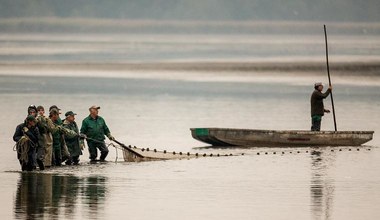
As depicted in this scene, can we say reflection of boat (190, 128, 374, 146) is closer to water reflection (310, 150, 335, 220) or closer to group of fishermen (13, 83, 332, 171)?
water reflection (310, 150, 335, 220)

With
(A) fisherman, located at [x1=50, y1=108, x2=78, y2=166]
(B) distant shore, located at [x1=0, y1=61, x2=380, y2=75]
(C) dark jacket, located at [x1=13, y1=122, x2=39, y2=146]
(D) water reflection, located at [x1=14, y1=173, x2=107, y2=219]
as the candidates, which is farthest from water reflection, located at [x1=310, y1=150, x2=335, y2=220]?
(B) distant shore, located at [x1=0, y1=61, x2=380, y2=75]

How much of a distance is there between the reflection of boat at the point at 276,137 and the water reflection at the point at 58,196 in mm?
10016

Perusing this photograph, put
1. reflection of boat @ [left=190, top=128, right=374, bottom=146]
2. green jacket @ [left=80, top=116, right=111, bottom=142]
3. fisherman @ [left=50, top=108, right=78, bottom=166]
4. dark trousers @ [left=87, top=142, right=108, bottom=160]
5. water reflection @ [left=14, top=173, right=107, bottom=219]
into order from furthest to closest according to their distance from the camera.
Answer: reflection of boat @ [left=190, top=128, right=374, bottom=146]
dark trousers @ [left=87, top=142, right=108, bottom=160]
green jacket @ [left=80, top=116, right=111, bottom=142]
fisherman @ [left=50, top=108, right=78, bottom=166]
water reflection @ [left=14, top=173, right=107, bottom=219]

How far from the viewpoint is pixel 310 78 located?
361ft

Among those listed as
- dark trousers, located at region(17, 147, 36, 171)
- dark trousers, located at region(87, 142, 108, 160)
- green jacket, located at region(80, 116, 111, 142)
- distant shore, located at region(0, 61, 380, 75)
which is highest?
distant shore, located at region(0, 61, 380, 75)

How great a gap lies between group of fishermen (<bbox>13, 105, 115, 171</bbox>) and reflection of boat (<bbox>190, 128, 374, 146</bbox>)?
21.3 ft

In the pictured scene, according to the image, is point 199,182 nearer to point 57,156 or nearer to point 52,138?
point 52,138

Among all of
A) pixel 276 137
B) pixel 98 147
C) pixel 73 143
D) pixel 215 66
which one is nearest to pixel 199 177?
pixel 73 143

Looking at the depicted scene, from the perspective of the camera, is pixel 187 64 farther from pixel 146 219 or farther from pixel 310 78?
pixel 146 219

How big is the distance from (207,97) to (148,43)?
101687 mm

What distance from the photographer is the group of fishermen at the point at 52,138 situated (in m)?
30.6

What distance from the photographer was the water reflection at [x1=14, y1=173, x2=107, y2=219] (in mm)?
24419

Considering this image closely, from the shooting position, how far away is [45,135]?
102 ft

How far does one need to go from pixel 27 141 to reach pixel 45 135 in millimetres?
744
